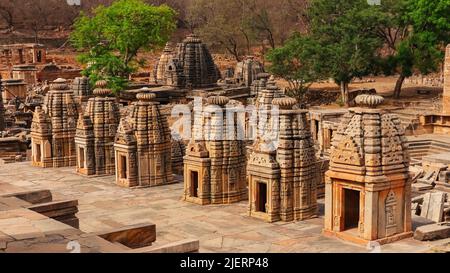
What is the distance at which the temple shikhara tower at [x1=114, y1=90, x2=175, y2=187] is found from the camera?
21234 mm

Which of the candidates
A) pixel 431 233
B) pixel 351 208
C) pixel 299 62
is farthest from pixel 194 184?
pixel 299 62

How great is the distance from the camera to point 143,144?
21219mm

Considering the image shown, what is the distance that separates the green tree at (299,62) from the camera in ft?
141

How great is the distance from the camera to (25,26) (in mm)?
86688

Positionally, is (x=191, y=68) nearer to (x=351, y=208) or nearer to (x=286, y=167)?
(x=286, y=167)

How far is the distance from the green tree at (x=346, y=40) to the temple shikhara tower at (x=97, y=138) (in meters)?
21.8

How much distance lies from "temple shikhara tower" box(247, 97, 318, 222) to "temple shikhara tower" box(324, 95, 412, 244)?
1.87 meters

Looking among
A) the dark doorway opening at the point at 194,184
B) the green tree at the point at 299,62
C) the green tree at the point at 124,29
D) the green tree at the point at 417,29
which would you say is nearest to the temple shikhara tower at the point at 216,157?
the dark doorway opening at the point at 194,184

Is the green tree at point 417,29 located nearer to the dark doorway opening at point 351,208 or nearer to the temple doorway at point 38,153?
the temple doorway at point 38,153

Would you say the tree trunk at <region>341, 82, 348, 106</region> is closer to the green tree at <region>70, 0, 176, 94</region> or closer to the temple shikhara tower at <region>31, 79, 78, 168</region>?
the green tree at <region>70, 0, 176, 94</region>

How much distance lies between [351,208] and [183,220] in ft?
13.9

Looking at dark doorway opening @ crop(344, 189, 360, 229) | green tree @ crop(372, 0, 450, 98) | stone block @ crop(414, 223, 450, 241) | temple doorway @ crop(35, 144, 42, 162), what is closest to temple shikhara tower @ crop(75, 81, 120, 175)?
temple doorway @ crop(35, 144, 42, 162)
